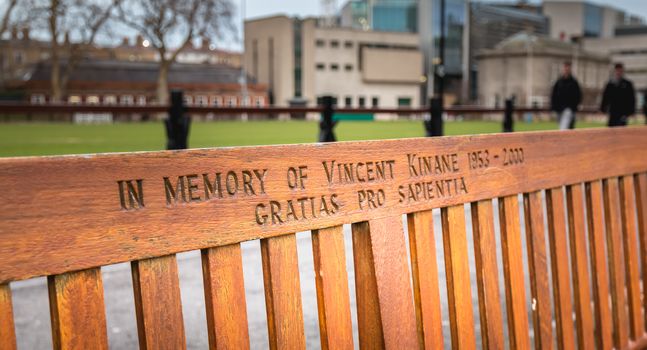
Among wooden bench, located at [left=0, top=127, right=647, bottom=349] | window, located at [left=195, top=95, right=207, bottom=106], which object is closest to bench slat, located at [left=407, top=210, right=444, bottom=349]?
wooden bench, located at [left=0, top=127, right=647, bottom=349]

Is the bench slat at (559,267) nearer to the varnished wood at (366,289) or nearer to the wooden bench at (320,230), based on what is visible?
the wooden bench at (320,230)

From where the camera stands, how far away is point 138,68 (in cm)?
7225

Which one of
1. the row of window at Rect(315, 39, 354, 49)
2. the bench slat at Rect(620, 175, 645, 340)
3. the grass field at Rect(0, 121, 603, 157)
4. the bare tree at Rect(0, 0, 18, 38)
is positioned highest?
the row of window at Rect(315, 39, 354, 49)

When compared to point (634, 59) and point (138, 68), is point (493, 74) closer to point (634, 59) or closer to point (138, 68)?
point (634, 59)

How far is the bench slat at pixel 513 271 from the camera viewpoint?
1597 millimetres

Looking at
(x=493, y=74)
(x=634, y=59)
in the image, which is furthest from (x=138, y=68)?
(x=634, y=59)

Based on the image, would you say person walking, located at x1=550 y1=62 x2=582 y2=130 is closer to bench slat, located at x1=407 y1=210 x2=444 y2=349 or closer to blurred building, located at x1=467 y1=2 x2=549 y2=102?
bench slat, located at x1=407 y1=210 x2=444 y2=349

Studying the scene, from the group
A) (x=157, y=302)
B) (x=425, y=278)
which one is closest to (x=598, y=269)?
(x=425, y=278)

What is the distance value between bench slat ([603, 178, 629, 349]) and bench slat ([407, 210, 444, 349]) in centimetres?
80

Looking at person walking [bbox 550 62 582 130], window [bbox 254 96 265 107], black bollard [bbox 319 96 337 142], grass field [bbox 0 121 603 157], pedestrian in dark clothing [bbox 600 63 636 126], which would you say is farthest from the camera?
window [bbox 254 96 265 107]

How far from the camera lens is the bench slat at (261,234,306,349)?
1.14m

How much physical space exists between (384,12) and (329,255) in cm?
11685

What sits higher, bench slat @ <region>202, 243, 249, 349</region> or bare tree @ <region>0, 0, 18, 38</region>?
bare tree @ <region>0, 0, 18, 38</region>

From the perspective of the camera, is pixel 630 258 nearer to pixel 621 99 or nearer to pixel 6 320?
pixel 6 320
